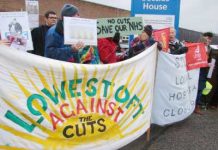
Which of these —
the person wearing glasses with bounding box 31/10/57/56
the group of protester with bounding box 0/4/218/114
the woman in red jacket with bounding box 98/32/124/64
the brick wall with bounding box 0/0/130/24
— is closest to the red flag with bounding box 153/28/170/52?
the group of protester with bounding box 0/4/218/114

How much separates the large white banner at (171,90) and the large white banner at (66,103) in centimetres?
102

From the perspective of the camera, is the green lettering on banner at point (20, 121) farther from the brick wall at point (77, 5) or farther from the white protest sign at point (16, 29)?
the brick wall at point (77, 5)

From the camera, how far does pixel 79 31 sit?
4328 mm

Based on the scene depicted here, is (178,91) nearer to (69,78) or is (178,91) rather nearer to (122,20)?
(122,20)

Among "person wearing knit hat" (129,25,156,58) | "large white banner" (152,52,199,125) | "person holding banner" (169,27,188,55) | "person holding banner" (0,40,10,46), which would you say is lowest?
"large white banner" (152,52,199,125)

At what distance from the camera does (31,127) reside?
12.5 ft

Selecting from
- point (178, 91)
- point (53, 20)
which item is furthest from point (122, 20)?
point (178, 91)

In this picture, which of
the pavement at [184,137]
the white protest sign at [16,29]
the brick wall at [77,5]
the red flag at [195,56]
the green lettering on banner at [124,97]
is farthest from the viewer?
the brick wall at [77,5]

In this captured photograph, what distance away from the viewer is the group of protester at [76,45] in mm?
4629

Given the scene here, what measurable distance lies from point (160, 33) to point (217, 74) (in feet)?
12.1

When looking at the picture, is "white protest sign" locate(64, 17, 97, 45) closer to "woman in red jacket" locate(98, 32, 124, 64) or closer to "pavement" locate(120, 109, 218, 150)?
"woman in red jacket" locate(98, 32, 124, 64)

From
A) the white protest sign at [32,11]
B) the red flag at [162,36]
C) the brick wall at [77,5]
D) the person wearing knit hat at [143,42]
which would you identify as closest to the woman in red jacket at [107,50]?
the person wearing knit hat at [143,42]

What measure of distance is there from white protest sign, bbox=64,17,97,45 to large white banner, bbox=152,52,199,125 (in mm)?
1856

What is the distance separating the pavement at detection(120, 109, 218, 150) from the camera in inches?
223
